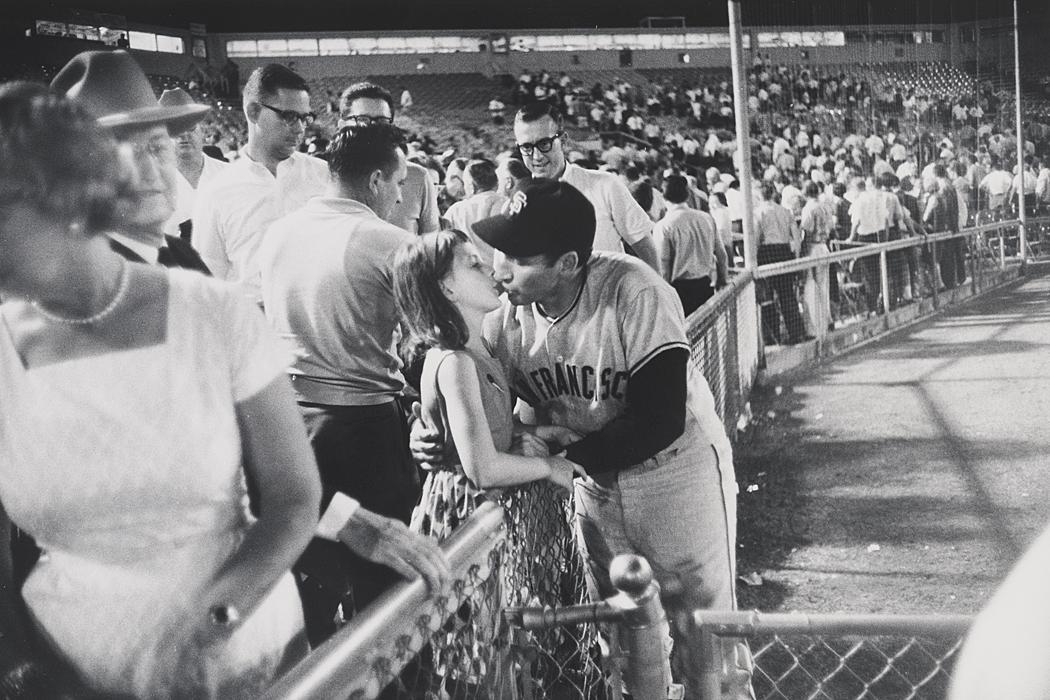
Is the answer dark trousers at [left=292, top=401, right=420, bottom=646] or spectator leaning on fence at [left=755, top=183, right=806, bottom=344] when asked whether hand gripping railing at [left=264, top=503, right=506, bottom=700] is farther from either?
spectator leaning on fence at [left=755, top=183, right=806, bottom=344]

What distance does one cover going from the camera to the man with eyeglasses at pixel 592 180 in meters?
4.05

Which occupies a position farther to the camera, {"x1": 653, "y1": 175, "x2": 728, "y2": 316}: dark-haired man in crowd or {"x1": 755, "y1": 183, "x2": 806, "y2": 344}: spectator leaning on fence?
{"x1": 755, "y1": 183, "x2": 806, "y2": 344}: spectator leaning on fence

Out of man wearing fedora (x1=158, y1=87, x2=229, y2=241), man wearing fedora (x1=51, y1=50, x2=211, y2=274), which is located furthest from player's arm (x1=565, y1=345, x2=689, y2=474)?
man wearing fedora (x1=158, y1=87, x2=229, y2=241)

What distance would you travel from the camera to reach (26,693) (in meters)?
1.12

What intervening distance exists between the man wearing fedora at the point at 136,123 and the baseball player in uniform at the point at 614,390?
84cm

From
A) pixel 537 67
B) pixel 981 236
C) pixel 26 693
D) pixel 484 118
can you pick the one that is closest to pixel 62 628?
pixel 26 693

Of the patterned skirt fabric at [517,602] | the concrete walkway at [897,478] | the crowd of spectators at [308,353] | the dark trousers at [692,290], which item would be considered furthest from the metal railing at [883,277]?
the patterned skirt fabric at [517,602]

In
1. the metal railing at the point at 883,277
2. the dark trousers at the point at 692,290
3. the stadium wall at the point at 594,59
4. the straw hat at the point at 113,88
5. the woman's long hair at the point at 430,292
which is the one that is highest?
the stadium wall at the point at 594,59

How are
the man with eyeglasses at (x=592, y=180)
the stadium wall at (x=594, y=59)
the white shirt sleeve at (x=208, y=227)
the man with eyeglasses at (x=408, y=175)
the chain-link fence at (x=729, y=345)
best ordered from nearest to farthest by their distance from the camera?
the white shirt sleeve at (x=208, y=227) → the man with eyeglasses at (x=408, y=175) → the man with eyeglasses at (x=592, y=180) → the chain-link fence at (x=729, y=345) → the stadium wall at (x=594, y=59)

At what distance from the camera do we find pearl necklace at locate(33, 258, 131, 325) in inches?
42.2

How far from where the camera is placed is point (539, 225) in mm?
2229

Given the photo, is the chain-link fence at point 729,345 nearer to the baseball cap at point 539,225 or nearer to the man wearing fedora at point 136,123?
the baseball cap at point 539,225

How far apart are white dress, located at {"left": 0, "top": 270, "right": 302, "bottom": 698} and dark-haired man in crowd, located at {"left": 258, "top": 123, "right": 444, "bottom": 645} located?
45.6 inches

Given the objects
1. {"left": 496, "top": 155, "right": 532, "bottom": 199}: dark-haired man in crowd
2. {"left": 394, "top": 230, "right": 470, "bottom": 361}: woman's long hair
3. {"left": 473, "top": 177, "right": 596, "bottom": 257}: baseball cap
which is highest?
{"left": 496, "top": 155, "right": 532, "bottom": 199}: dark-haired man in crowd
